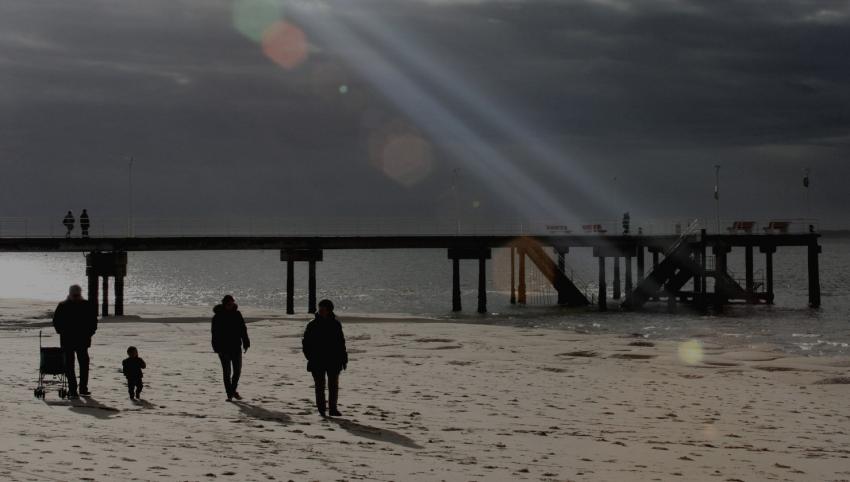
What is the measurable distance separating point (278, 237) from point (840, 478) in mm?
38962

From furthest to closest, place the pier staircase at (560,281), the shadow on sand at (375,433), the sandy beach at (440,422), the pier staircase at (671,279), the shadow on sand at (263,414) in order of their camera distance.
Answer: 1. the pier staircase at (560,281)
2. the pier staircase at (671,279)
3. the shadow on sand at (263,414)
4. the shadow on sand at (375,433)
5. the sandy beach at (440,422)

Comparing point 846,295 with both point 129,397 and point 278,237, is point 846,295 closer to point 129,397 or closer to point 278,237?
point 278,237

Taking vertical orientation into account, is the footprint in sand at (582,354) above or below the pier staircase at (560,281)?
below

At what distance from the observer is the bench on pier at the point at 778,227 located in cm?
5788

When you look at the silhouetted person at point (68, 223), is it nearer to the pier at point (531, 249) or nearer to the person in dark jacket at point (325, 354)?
the pier at point (531, 249)

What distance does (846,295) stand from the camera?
75.0 metres

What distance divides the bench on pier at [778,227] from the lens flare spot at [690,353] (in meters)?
30.2

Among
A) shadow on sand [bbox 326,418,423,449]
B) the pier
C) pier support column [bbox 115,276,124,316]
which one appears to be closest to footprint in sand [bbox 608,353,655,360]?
shadow on sand [bbox 326,418,423,449]

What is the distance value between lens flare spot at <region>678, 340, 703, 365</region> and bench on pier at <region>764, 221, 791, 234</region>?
30225mm

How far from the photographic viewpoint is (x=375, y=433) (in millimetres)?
11766

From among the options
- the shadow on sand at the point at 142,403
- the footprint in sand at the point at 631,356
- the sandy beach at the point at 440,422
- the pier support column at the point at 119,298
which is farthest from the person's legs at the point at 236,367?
the pier support column at the point at 119,298

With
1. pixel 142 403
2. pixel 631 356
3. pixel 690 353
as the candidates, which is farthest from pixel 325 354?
pixel 690 353

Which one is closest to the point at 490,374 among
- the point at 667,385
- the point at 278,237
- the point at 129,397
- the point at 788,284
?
the point at 667,385

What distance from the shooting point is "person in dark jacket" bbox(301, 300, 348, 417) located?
12969 mm
